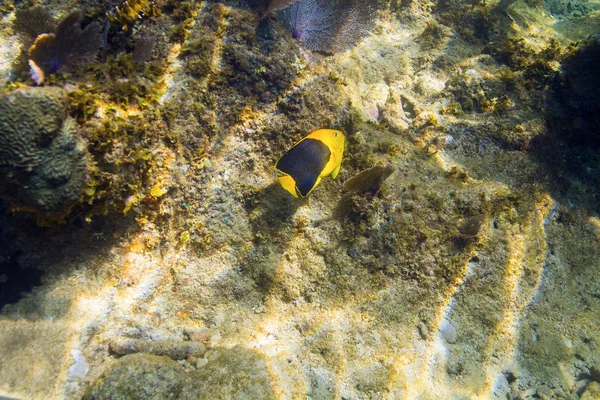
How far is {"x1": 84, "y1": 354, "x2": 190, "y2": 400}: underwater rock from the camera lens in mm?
2250

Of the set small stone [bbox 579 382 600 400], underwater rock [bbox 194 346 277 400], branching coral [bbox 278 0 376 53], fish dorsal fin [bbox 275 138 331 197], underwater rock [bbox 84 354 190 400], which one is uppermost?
branching coral [bbox 278 0 376 53]

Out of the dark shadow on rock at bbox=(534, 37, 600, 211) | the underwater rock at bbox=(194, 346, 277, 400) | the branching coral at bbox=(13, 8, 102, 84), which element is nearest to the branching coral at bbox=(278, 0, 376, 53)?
the branching coral at bbox=(13, 8, 102, 84)

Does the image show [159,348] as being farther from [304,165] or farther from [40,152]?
[304,165]

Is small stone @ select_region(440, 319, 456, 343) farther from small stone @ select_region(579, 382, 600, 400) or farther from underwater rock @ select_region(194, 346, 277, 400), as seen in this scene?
underwater rock @ select_region(194, 346, 277, 400)

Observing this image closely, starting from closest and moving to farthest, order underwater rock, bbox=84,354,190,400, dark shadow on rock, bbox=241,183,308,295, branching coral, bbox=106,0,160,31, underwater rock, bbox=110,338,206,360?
underwater rock, bbox=84,354,190,400, underwater rock, bbox=110,338,206,360, branching coral, bbox=106,0,160,31, dark shadow on rock, bbox=241,183,308,295

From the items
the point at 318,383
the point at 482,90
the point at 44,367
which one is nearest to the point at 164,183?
the point at 44,367

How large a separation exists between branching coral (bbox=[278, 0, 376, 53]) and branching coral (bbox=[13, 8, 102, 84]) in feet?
6.46

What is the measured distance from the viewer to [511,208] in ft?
11.0

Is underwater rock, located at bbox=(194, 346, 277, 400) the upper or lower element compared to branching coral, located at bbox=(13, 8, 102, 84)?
lower

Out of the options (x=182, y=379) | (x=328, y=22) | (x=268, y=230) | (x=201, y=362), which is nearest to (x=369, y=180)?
(x=268, y=230)

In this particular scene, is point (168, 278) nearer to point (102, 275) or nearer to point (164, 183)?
point (102, 275)

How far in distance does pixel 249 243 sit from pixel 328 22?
3.17 m

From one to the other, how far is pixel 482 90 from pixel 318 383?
4146 millimetres

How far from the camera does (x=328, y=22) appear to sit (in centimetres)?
420
